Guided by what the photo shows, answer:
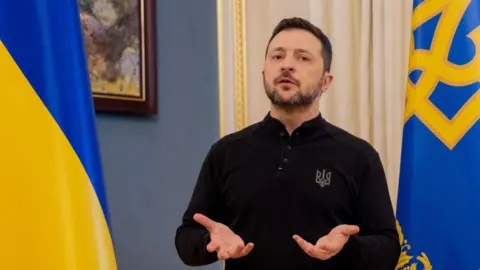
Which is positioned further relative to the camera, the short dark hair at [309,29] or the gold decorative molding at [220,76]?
the gold decorative molding at [220,76]

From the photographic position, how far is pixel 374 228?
5.02ft

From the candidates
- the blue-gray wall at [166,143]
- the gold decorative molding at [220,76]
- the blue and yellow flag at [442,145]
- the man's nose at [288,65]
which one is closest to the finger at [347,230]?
the man's nose at [288,65]

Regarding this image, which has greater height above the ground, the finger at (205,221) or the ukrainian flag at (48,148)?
the ukrainian flag at (48,148)

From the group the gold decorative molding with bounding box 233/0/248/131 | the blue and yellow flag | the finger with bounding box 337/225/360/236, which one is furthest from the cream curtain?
the finger with bounding box 337/225/360/236

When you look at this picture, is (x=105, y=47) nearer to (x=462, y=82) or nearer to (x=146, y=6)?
(x=146, y=6)

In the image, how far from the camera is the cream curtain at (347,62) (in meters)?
2.41

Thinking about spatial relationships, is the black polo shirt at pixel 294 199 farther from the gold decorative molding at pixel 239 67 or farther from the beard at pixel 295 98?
the gold decorative molding at pixel 239 67

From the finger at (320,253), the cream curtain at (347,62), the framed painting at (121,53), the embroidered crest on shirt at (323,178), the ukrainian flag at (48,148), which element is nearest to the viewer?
the ukrainian flag at (48,148)

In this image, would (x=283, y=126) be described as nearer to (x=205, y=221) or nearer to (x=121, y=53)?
(x=205, y=221)

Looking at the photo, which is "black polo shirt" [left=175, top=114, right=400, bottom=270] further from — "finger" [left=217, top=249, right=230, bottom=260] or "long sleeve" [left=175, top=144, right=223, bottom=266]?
"finger" [left=217, top=249, right=230, bottom=260]

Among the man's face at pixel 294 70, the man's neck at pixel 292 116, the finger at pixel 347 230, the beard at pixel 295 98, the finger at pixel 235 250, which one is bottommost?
the finger at pixel 235 250

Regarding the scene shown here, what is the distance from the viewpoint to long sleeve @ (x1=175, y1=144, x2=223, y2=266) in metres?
1.50

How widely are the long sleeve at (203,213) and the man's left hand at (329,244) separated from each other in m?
0.24

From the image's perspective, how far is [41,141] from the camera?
1287 millimetres
